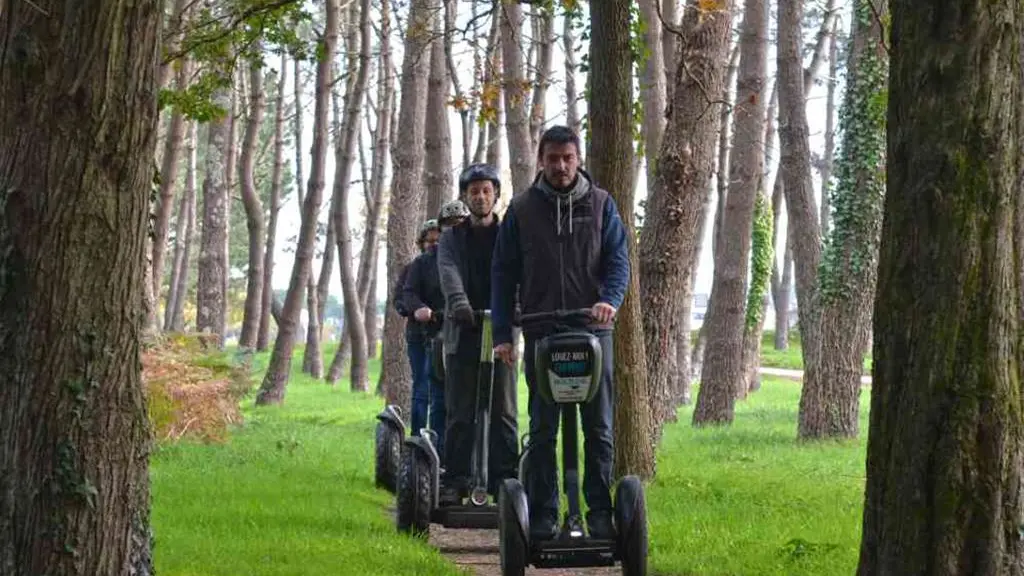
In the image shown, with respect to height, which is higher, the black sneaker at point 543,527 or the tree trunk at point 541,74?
the tree trunk at point 541,74

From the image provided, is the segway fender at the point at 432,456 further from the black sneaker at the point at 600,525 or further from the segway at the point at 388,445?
the black sneaker at the point at 600,525

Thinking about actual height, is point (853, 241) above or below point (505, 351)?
above

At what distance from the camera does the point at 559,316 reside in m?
7.38

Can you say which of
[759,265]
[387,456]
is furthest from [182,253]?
[387,456]

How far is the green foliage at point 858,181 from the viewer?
1781cm

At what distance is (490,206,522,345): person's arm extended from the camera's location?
25.3 feet

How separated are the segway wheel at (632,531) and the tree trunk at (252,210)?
21514 millimetres

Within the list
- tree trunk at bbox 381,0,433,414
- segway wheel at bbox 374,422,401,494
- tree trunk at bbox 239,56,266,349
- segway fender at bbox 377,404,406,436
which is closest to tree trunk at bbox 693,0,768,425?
tree trunk at bbox 381,0,433,414

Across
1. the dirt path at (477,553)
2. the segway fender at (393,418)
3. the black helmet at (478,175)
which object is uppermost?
the black helmet at (478,175)

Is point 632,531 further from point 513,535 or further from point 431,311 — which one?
point 431,311

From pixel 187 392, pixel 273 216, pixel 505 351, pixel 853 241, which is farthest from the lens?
pixel 273 216

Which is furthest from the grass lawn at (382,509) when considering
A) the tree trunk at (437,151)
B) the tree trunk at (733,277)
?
the tree trunk at (437,151)

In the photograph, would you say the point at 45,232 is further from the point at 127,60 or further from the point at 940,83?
the point at 940,83

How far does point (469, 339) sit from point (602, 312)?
2820 mm
